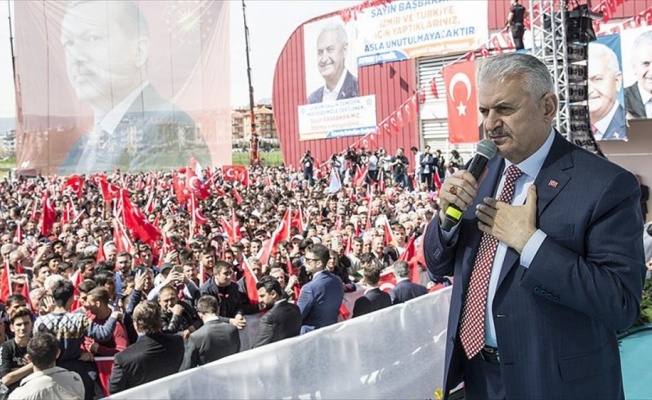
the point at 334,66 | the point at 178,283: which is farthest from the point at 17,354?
the point at 334,66

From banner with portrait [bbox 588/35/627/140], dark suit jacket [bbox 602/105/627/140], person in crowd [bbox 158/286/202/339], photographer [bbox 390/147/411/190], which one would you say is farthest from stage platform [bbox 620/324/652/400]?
photographer [bbox 390/147/411/190]

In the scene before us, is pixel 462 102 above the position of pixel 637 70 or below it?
below

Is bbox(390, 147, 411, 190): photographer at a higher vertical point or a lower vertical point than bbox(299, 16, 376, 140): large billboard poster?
lower

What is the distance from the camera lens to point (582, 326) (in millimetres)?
1974

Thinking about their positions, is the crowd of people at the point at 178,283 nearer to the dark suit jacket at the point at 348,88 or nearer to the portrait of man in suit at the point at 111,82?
the dark suit jacket at the point at 348,88

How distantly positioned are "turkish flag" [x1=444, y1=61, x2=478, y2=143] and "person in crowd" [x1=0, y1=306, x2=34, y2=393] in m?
16.7

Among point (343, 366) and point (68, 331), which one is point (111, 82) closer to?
point (68, 331)

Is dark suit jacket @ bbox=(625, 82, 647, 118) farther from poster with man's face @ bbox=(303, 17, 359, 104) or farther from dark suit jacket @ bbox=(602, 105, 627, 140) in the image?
poster with man's face @ bbox=(303, 17, 359, 104)

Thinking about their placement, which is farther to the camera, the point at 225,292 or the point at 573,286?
the point at 225,292

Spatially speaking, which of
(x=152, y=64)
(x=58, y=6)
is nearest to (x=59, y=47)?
(x=58, y=6)

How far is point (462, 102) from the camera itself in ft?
68.3

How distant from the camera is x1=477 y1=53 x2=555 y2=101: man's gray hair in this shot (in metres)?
2.00

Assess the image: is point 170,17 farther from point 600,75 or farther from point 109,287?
point 109,287

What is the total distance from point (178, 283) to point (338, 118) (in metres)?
24.9
